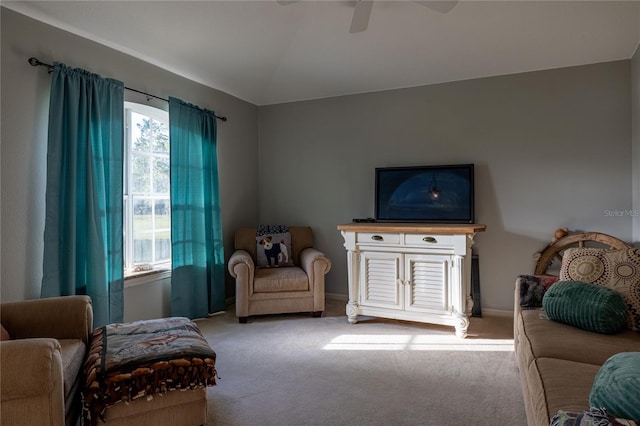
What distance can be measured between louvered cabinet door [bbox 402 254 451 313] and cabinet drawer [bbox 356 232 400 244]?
19 centimetres

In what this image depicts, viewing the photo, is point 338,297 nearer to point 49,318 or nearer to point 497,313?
point 497,313

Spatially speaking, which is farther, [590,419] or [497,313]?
[497,313]

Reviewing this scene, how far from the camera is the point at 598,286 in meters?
2.08

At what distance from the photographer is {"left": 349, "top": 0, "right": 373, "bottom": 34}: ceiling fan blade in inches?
95.9

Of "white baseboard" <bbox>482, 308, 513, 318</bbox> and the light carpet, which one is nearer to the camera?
the light carpet

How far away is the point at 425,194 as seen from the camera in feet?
12.9

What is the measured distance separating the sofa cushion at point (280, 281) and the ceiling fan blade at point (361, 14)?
7.44ft

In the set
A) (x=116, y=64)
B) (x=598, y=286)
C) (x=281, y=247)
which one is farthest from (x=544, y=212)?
(x=116, y=64)

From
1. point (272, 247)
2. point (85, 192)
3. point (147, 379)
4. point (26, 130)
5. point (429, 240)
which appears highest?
point (26, 130)

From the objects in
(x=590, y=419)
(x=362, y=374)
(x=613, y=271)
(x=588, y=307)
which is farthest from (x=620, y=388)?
(x=362, y=374)

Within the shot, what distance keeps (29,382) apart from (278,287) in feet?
7.76

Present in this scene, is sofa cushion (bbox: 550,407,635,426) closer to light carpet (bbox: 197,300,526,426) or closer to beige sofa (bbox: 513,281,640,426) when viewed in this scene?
beige sofa (bbox: 513,281,640,426)

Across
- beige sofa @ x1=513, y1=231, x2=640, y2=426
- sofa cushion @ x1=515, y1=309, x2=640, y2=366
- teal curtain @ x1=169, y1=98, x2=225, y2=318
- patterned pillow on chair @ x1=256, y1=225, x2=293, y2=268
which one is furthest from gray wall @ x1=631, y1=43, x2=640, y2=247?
teal curtain @ x1=169, y1=98, x2=225, y2=318

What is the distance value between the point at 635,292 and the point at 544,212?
1718 millimetres
